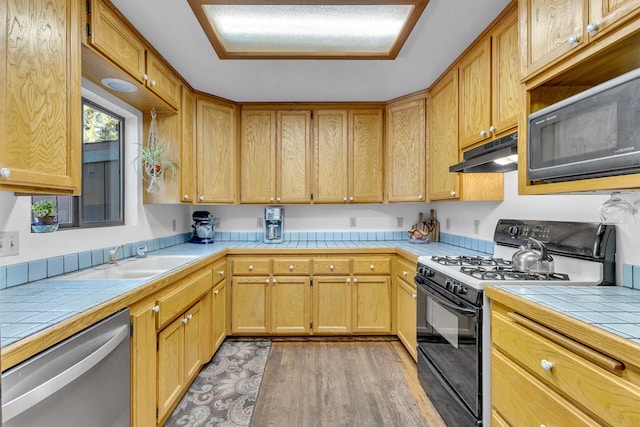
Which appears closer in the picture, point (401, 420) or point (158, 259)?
point (401, 420)

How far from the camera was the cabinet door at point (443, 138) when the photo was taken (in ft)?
7.55

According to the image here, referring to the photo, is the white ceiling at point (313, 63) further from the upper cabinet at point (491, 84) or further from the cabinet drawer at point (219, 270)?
the cabinet drawer at point (219, 270)

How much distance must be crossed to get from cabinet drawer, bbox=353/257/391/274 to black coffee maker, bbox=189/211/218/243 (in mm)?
1501

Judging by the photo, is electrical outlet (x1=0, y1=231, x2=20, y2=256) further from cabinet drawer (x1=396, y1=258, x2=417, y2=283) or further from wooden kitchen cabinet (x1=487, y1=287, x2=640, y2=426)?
cabinet drawer (x1=396, y1=258, x2=417, y2=283)

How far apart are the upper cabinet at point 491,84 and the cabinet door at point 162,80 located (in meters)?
2.13

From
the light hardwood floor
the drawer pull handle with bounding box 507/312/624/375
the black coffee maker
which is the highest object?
the black coffee maker

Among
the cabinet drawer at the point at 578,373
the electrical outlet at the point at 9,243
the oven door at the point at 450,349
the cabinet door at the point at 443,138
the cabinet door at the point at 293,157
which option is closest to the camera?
the cabinet drawer at the point at 578,373

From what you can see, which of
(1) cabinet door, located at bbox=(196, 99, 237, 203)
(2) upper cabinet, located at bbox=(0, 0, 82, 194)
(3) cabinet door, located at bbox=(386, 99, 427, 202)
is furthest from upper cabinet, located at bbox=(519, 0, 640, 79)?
(1) cabinet door, located at bbox=(196, 99, 237, 203)

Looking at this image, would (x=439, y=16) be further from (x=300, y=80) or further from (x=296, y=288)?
(x=296, y=288)

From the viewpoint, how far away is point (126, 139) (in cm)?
240

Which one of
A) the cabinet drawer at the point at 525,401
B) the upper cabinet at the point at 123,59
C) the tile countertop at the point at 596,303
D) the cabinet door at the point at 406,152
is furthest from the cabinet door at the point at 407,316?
the upper cabinet at the point at 123,59

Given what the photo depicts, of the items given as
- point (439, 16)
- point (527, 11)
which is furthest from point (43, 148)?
point (527, 11)

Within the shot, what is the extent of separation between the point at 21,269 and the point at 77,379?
72 centimetres

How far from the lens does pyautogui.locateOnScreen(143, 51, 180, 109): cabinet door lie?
199cm
